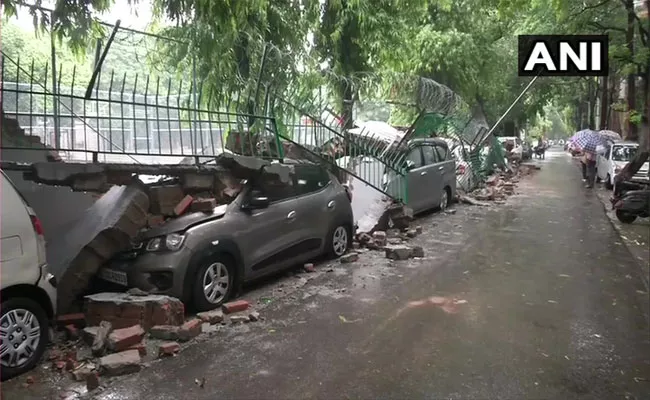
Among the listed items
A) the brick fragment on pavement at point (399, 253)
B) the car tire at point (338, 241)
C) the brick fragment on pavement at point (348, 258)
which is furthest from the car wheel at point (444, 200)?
the brick fragment on pavement at point (348, 258)

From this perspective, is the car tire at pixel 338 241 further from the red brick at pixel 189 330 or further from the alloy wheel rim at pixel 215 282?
the red brick at pixel 189 330

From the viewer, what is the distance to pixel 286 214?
698 cm

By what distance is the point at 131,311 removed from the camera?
5.04m

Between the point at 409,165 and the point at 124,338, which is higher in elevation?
the point at 409,165

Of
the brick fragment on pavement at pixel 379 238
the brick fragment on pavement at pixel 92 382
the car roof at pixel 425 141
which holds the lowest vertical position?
the brick fragment on pavement at pixel 92 382

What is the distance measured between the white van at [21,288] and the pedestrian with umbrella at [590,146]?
1869 centimetres

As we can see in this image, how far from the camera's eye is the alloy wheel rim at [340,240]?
8.23 metres

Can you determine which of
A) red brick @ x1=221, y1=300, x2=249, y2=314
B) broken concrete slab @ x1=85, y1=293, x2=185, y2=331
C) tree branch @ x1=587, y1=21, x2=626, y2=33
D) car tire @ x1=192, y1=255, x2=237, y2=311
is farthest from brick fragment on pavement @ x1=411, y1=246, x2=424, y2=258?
tree branch @ x1=587, y1=21, x2=626, y2=33

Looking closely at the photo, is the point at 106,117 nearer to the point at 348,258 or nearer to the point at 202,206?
the point at 202,206

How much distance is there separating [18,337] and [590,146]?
19.0 m

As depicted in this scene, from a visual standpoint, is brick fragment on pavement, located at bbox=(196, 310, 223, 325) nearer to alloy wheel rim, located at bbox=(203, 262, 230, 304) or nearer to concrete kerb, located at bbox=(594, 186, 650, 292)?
alloy wheel rim, located at bbox=(203, 262, 230, 304)

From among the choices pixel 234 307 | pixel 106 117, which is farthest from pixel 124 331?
pixel 106 117

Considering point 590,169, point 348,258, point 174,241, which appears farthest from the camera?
point 590,169

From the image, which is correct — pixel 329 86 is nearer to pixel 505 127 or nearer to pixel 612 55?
pixel 612 55
